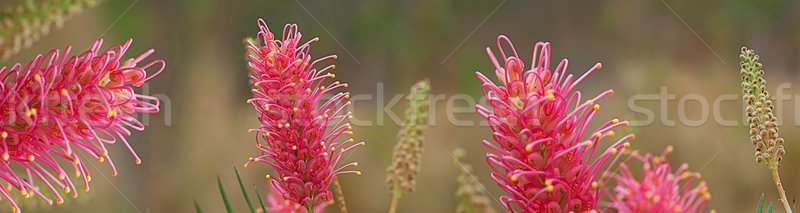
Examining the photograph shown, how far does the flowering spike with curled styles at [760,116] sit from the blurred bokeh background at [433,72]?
3.23 feet

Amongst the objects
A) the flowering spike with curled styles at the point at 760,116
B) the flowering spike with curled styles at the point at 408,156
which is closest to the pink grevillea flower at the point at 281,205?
the flowering spike with curled styles at the point at 408,156

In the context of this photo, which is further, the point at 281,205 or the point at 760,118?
the point at 281,205

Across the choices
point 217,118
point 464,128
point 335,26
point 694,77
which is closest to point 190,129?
point 217,118

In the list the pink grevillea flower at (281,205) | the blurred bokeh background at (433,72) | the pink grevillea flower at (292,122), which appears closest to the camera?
the pink grevillea flower at (292,122)

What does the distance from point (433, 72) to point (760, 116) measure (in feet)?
3.52

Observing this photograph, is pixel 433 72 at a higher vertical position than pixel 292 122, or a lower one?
higher

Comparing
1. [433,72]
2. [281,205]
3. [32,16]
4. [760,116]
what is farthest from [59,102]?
[433,72]

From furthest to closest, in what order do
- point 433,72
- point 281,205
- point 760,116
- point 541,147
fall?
point 433,72
point 281,205
point 760,116
point 541,147

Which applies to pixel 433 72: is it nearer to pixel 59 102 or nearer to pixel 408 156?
pixel 408 156

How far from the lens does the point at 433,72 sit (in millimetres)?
Answer: 1562

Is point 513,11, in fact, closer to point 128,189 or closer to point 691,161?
point 691,161

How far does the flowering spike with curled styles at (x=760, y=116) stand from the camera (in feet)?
1.69

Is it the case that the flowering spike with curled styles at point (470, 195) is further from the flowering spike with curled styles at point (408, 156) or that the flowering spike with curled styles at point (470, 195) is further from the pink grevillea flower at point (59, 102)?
the pink grevillea flower at point (59, 102)

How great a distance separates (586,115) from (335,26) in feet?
3.99
